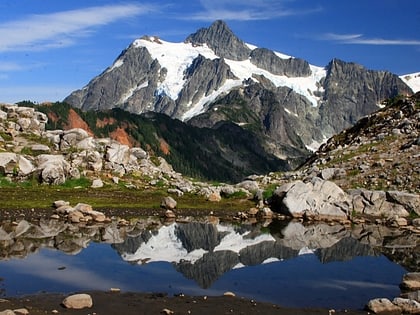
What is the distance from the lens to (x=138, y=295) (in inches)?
1190

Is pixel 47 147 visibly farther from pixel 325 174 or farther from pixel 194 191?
pixel 325 174

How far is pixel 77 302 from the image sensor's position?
27.2 metres

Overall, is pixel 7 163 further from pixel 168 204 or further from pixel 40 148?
pixel 168 204

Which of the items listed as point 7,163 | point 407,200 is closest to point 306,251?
point 407,200

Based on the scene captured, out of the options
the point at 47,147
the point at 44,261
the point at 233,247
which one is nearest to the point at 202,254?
the point at 233,247

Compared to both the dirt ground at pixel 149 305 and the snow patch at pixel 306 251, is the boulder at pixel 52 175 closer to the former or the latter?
the snow patch at pixel 306 251

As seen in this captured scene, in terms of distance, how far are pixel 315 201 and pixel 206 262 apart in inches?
1025

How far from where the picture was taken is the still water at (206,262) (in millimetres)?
32688

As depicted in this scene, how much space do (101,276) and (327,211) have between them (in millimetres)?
34017

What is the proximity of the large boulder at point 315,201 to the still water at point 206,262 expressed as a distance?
5170 mm

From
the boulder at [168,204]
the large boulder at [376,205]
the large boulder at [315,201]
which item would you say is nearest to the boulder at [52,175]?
the boulder at [168,204]

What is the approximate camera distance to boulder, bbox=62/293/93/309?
27.0 meters

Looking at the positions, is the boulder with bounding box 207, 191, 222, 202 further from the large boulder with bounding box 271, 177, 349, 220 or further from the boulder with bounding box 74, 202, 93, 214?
the boulder with bounding box 74, 202, 93, 214

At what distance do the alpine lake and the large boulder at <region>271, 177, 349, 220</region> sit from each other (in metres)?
2.64
